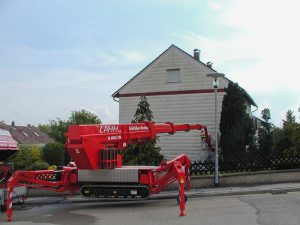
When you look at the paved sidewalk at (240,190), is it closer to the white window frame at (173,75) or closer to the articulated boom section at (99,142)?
the articulated boom section at (99,142)

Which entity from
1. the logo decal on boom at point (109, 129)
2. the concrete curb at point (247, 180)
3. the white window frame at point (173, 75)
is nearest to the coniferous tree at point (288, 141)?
the concrete curb at point (247, 180)

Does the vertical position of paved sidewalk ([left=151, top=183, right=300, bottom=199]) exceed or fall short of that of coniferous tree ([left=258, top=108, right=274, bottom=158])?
it falls short

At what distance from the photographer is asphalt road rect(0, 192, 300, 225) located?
11453 millimetres

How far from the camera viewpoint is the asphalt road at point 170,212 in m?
11.5

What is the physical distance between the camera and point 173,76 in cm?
2984

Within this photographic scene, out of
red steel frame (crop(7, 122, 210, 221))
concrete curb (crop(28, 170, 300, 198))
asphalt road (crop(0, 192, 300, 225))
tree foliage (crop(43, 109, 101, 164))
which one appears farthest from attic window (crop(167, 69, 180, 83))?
tree foliage (crop(43, 109, 101, 164))

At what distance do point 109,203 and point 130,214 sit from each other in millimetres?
3311

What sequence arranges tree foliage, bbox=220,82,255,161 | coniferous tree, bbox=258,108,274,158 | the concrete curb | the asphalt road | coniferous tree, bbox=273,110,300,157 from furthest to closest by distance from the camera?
1. coniferous tree, bbox=258,108,274,158
2. tree foliage, bbox=220,82,255,161
3. coniferous tree, bbox=273,110,300,157
4. the concrete curb
5. the asphalt road

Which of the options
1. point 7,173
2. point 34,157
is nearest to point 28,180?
point 7,173

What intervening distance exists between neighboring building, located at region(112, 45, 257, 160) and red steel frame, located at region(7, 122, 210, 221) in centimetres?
1252

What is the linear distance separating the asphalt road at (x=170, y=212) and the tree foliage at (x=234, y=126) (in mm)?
9361

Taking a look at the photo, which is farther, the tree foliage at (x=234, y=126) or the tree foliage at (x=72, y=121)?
the tree foliage at (x=72, y=121)

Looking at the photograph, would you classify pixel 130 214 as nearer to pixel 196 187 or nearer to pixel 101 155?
pixel 101 155

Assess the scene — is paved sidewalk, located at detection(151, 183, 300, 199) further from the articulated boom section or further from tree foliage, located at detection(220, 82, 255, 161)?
tree foliage, located at detection(220, 82, 255, 161)
